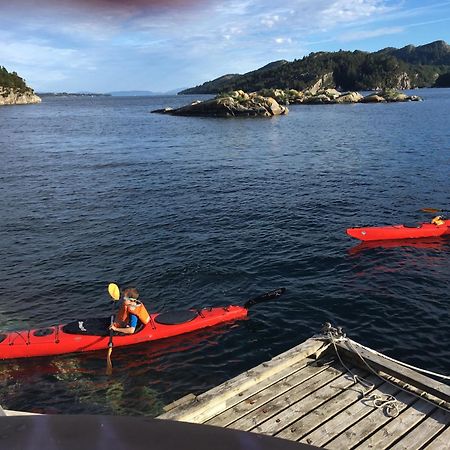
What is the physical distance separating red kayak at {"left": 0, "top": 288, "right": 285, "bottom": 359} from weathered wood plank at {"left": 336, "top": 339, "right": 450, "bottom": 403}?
20.0 ft

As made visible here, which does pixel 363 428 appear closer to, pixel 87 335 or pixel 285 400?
pixel 285 400

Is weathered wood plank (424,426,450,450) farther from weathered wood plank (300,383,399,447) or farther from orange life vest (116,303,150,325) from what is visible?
orange life vest (116,303,150,325)

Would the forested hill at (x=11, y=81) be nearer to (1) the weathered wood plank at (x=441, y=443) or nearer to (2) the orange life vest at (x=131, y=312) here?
(2) the orange life vest at (x=131, y=312)

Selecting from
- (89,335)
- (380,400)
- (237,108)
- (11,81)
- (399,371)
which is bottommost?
(89,335)

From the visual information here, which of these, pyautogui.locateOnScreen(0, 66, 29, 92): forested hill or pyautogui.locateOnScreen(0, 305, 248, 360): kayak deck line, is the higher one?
pyautogui.locateOnScreen(0, 66, 29, 92): forested hill

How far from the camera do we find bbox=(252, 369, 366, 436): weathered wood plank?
6.70m

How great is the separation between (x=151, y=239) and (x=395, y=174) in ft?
69.6

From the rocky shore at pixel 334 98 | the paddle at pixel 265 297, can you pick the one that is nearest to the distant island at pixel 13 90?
the rocky shore at pixel 334 98

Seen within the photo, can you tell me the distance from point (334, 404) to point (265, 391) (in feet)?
3.69

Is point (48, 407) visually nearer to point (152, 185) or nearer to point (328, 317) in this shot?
point (328, 317)

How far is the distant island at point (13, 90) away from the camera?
534 ft

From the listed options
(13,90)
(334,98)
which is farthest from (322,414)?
(13,90)

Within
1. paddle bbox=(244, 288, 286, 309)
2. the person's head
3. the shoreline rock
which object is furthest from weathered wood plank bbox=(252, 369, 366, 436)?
the shoreline rock

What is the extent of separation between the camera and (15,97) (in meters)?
172
